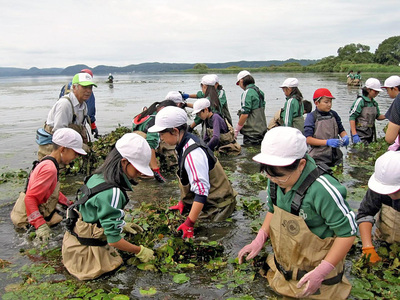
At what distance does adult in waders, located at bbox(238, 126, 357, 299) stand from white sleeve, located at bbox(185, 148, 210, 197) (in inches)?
48.1

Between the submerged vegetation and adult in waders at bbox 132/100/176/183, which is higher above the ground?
adult in waders at bbox 132/100/176/183

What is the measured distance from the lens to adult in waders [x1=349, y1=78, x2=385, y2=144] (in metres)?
8.70

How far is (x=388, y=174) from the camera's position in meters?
3.38

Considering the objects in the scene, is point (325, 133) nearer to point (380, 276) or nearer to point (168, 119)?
point (380, 276)

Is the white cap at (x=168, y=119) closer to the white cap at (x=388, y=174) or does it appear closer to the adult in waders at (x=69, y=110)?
the white cap at (x=388, y=174)

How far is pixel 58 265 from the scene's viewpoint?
4.23m

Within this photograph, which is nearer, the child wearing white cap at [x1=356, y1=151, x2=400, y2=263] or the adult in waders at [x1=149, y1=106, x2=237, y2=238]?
the child wearing white cap at [x1=356, y1=151, x2=400, y2=263]

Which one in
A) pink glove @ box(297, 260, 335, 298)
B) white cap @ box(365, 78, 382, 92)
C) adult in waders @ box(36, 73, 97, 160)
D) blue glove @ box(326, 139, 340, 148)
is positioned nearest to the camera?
pink glove @ box(297, 260, 335, 298)

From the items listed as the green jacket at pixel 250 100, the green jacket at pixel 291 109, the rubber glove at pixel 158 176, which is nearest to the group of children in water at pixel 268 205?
the green jacket at pixel 291 109

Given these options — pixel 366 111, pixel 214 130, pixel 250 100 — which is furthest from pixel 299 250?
pixel 366 111

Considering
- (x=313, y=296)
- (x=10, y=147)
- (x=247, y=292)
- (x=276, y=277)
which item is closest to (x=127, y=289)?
(x=247, y=292)

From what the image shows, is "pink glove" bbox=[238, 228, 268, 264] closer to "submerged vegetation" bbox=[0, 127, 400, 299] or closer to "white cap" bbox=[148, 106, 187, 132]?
"submerged vegetation" bbox=[0, 127, 400, 299]

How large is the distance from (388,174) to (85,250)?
3231 mm

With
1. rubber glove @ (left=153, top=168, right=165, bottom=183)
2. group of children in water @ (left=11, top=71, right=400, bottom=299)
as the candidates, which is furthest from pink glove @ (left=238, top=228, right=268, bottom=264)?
rubber glove @ (left=153, top=168, right=165, bottom=183)
